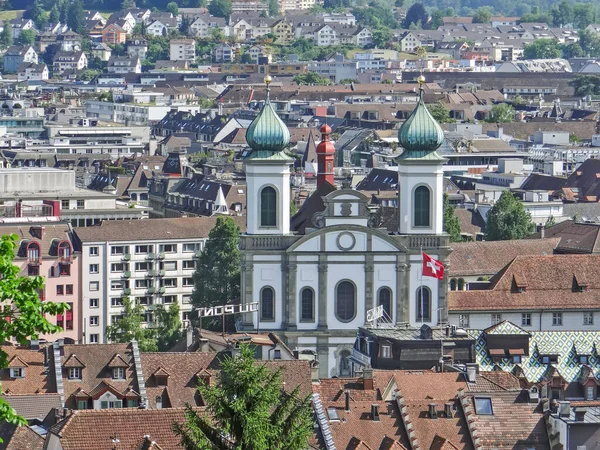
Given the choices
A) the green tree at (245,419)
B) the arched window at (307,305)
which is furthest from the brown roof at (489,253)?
the green tree at (245,419)

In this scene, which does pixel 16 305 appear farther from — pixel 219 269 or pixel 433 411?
pixel 219 269

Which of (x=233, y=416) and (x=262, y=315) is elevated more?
(x=233, y=416)

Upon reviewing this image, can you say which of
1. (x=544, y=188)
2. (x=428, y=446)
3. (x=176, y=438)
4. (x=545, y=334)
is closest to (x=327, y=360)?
(x=545, y=334)

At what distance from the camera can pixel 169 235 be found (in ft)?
404

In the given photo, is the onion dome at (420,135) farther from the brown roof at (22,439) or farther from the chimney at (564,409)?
the brown roof at (22,439)

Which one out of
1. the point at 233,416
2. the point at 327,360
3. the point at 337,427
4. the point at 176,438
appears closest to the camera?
the point at 233,416

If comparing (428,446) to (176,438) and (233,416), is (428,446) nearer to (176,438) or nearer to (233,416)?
(176,438)

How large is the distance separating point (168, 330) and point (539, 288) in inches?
661

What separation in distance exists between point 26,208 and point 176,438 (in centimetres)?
7509

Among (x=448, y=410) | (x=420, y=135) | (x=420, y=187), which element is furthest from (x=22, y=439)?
(x=420, y=135)

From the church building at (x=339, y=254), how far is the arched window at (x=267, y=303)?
0.04 meters

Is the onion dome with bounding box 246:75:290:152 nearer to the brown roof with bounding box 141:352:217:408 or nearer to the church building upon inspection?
the church building

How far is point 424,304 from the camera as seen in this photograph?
94875 mm

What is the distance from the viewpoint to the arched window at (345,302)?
9438 centimetres
